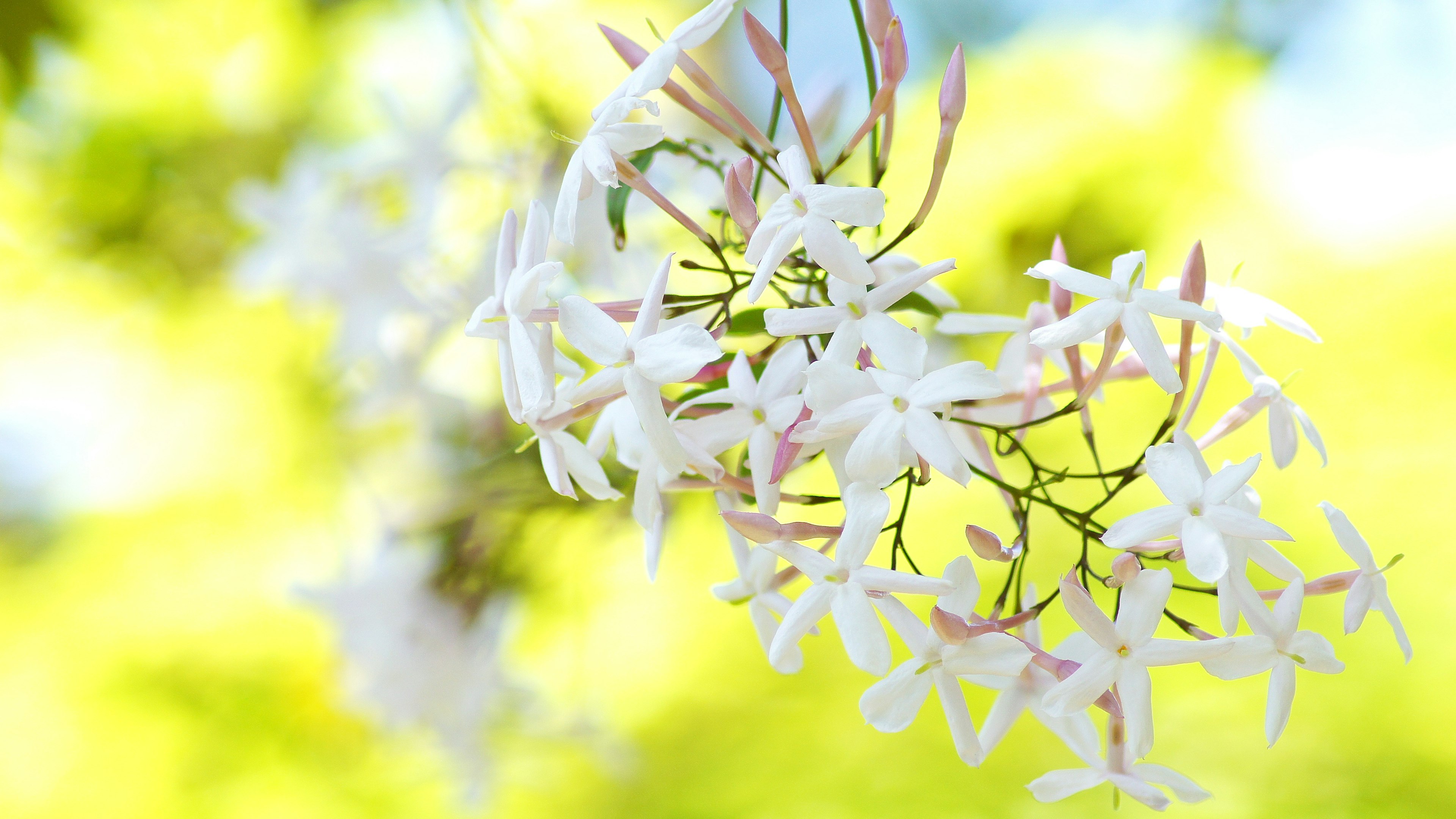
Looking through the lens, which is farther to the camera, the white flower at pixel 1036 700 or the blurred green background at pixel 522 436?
the blurred green background at pixel 522 436

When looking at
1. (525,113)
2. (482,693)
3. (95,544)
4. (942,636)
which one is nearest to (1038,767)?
(482,693)

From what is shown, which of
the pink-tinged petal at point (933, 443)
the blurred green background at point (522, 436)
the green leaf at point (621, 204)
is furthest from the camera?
the blurred green background at point (522, 436)

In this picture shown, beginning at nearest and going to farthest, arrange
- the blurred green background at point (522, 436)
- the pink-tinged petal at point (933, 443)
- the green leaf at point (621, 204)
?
the pink-tinged petal at point (933, 443) → the green leaf at point (621, 204) → the blurred green background at point (522, 436)

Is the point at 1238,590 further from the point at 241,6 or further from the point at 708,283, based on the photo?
the point at 241,6

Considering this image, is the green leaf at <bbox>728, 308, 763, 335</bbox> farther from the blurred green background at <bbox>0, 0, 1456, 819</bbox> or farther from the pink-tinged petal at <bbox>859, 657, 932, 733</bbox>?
the blurred green background at <bbox>0, 0, 1456, 819</bbox>

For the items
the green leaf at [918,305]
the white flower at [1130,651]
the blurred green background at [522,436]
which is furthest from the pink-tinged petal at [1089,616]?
the blurred green background at [522,436]

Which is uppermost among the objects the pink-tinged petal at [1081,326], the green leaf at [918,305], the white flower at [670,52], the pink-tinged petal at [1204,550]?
the white flower at [670,52]

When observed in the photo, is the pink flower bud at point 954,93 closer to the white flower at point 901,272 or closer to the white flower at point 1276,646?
the white flower at point 901,272

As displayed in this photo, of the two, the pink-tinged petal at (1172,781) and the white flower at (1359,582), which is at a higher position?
the white flower at (1359,582)
